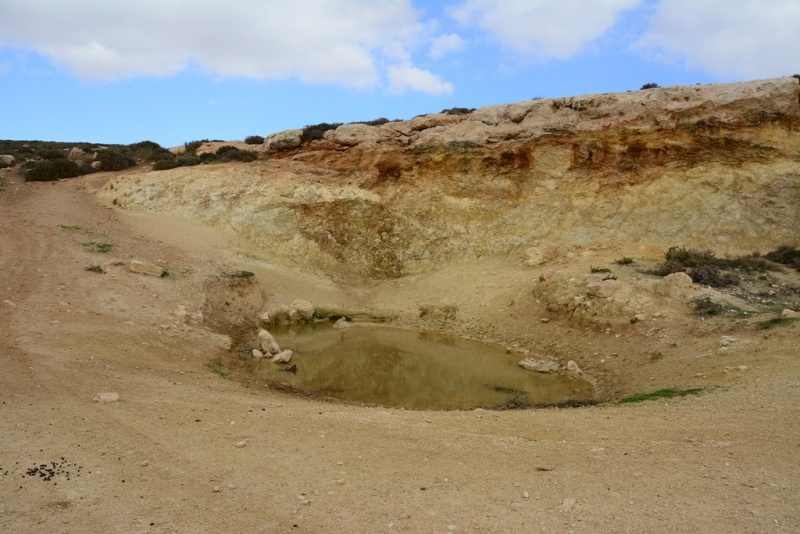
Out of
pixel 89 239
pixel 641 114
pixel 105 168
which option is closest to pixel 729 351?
pixel 641 114

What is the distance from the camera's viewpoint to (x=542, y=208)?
2011 cm

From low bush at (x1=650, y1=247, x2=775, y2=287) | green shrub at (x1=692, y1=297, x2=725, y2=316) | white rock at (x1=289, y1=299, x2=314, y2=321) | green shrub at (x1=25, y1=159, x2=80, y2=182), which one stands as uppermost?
green shrub at (x1=25, y1=159, x2=80, y2=182)

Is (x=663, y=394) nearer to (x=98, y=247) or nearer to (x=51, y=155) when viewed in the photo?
(x=98, y=247)

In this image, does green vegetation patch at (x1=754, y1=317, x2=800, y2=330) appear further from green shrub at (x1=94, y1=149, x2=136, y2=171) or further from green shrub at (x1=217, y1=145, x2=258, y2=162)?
green shrub at (x1=94, y1=149, x2=136, y2=171)

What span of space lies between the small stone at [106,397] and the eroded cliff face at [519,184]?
12.8 meters

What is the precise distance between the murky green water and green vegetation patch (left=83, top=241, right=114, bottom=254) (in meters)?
5.49

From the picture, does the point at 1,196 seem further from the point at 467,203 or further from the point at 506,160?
the point at 506,160

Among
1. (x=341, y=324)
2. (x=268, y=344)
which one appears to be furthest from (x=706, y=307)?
(x=268, y=344)

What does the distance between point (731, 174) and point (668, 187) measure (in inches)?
79.1

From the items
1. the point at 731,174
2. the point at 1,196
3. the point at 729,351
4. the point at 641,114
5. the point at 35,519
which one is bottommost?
the point at 35,519

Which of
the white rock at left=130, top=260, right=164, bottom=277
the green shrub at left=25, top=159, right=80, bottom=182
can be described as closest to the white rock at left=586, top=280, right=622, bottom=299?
the white rock at left=130, top=260, right=164, bottom=277

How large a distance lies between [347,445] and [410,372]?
6.46 m

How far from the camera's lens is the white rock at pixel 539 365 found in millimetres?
12945

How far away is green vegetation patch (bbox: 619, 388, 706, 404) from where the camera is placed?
9180 mm
